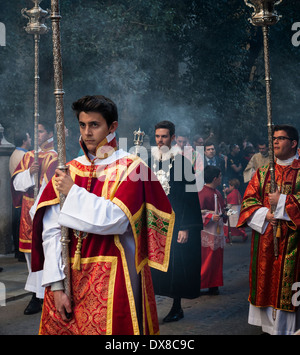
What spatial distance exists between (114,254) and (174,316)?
9.33 feet

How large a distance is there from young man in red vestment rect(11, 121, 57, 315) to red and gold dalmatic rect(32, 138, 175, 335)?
283cm

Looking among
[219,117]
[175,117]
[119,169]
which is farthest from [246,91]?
[119,169]

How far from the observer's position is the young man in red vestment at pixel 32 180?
20.5 feet

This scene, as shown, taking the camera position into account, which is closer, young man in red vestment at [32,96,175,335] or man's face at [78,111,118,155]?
young man in red vestment at [32,96,175,335]

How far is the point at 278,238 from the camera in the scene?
5230 millimetres

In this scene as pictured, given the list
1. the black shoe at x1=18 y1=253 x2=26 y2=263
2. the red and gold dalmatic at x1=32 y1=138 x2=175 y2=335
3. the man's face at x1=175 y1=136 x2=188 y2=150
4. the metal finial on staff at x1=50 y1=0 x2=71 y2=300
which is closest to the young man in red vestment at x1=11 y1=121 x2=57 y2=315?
the black shoe at x1=18 y1=253 x2=26 y2=263

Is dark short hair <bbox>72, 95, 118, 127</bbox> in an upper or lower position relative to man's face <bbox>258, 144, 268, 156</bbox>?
upper

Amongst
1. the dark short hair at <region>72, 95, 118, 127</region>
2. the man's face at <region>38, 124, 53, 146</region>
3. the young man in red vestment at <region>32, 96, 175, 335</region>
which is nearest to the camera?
the young man in red vestment at <region>32, 96, 175, 335</region>

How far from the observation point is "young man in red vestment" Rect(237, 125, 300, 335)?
5109 millimetres

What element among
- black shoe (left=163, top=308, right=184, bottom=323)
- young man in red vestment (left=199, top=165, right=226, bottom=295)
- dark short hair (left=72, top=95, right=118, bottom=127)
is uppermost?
dark short hair (left=72, top=95, right=118, bottom=127)

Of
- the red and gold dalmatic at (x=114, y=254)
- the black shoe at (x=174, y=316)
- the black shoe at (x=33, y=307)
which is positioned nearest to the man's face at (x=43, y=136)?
the black shoe at (x=33, y=307)

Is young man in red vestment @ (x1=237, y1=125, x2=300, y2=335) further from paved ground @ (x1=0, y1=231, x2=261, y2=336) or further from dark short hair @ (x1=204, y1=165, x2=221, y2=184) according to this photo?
dark short hair @ (x1=204, y1=165, x2=221, y2=184)

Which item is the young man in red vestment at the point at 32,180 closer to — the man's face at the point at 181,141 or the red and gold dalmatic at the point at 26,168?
the red and gold dalmatic at the point at 26,168
